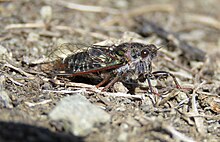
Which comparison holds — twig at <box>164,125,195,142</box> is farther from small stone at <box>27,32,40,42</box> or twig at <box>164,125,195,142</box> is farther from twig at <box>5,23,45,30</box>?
twig at <box>5,23,45,30</box>

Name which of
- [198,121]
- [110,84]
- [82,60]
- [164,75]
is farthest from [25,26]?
[198,121]

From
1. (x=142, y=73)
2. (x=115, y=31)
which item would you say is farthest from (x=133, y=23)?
(x=142, y=73)

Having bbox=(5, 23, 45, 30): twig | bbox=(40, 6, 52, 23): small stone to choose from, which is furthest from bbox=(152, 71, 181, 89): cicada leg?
bbox=(40, 6, 52, 23): small stone

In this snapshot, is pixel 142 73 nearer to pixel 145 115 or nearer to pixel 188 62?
pixel 145 115

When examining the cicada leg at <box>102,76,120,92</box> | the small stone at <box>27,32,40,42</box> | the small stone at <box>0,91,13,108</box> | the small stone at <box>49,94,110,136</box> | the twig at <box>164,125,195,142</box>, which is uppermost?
the small stone at <box>27,32,40,42</box>

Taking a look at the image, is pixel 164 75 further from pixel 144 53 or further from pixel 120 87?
pixel 120 87

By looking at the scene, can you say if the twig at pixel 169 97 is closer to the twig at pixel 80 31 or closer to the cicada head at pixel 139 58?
the cicada head at pixel 139 58
